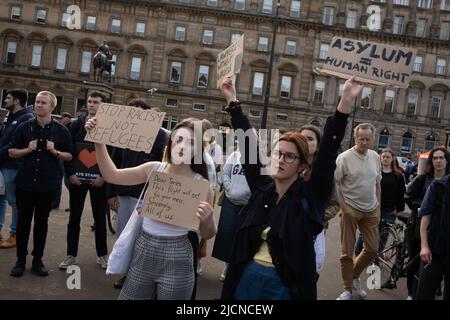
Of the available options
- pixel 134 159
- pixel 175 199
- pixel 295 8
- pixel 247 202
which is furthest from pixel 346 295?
pixel 295 8

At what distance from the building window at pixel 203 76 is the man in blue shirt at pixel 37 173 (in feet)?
135

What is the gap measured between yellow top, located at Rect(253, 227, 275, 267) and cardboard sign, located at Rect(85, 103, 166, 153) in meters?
1.00

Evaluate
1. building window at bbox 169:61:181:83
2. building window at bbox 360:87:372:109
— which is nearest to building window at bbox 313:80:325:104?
building window at bbox 360:87:372:109

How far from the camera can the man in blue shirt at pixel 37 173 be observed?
16.5 ft

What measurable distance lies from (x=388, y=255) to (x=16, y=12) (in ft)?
156

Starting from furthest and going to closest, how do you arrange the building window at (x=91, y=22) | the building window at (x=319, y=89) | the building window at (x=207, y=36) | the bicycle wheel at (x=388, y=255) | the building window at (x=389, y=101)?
1. the building window at (x=389, y=101)
2. the building window at (x=319, y=89)
3. the building window at (x=207, y=36)
4. the building window at (x=91, y=22)
5. the bicycle wheel at (x=388, y=255)

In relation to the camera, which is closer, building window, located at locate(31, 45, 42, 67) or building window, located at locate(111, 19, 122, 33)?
building window, located at locate(111, 19, 122, 33)

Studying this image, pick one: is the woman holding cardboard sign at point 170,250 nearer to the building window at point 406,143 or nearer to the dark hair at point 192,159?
the dark hair at point 192,159

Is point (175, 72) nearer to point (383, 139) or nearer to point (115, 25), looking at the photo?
point (115, 25)

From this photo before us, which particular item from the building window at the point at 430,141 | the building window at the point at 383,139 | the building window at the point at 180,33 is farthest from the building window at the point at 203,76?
the building window at the point at 430,141

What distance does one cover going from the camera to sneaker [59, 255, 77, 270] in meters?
5.35

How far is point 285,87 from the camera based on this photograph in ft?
150

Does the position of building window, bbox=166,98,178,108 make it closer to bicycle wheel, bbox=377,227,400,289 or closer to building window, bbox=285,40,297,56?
building window, bbox=285,40,297,56
